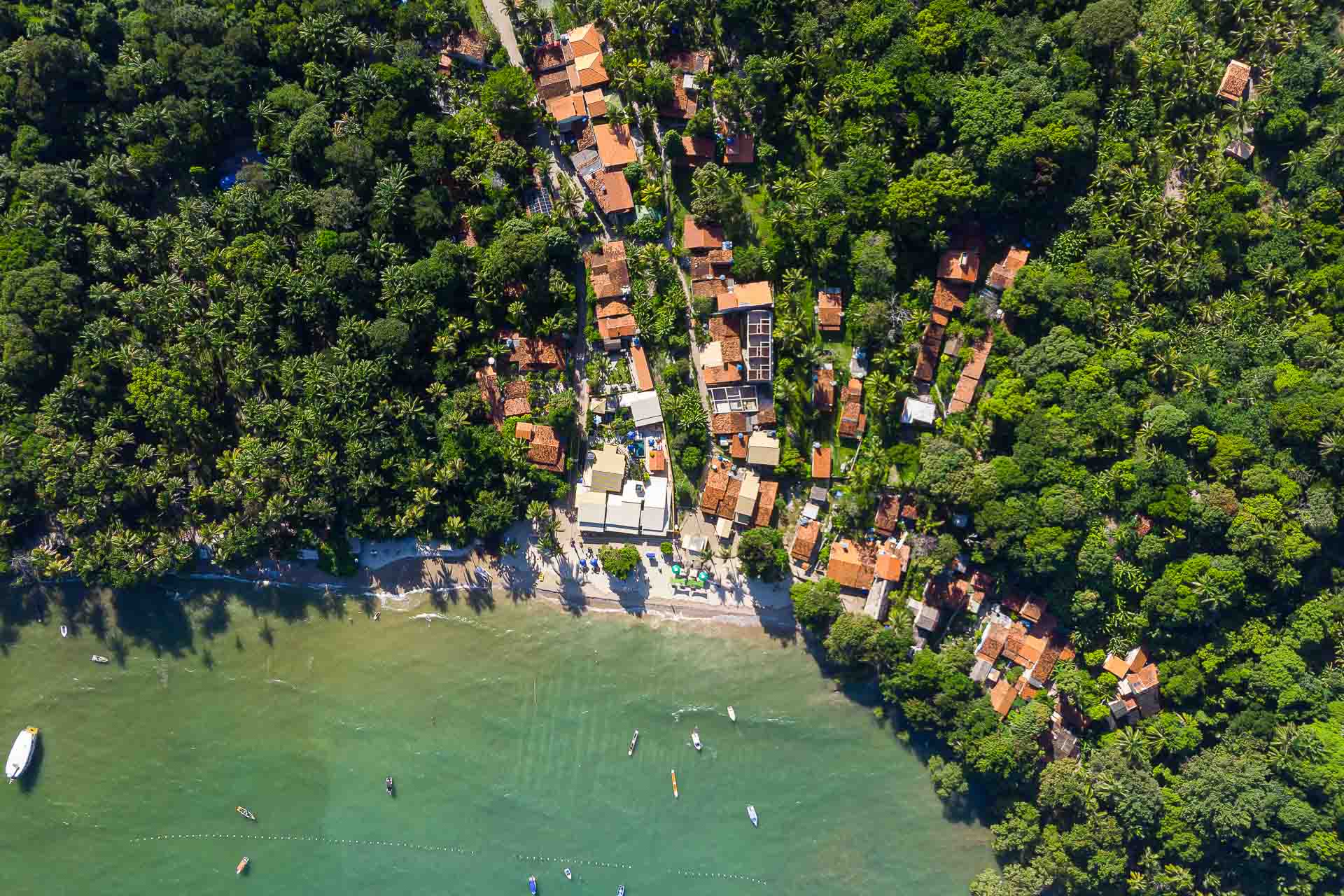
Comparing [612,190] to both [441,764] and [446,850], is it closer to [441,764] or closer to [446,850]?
[441,764]

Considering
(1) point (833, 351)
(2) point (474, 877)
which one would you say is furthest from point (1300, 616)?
(2) point (474, 877)

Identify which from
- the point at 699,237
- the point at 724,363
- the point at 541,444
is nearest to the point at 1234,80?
the point at 699,237

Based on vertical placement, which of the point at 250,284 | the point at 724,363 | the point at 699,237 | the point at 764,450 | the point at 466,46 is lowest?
the point at 764,450

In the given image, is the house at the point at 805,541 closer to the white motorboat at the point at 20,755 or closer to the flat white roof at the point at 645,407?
the flat white roof at the point at 645,407

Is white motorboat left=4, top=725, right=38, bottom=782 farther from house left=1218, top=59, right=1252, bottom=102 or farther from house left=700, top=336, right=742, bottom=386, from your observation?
house left=1218, top=59, right=1252, bottom=102

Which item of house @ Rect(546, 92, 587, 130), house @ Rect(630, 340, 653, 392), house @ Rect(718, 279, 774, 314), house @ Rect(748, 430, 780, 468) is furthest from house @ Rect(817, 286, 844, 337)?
house @ Rect(546, 92, 587, 130)

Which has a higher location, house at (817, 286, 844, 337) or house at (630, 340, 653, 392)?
house at (817, 286, 844, 337)

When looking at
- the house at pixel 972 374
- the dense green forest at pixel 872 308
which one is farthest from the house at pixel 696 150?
the house at pixel 972 374
